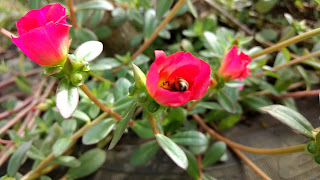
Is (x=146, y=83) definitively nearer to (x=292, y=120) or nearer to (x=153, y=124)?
(x=153, y=124)

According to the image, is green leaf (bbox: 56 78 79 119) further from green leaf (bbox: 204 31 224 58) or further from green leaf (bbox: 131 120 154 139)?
green leaf (bbox: 204 31 224 58)

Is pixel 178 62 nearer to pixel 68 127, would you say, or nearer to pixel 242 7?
pixel 68 127

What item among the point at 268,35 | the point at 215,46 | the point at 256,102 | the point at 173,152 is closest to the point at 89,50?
the point at 173,152

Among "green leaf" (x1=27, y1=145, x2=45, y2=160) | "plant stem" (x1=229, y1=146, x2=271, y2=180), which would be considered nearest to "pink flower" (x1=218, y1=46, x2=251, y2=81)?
"plant stem" (x1=229, y1=146, x2=271, y2=180)

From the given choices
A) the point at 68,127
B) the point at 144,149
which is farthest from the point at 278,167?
the point at 68,127

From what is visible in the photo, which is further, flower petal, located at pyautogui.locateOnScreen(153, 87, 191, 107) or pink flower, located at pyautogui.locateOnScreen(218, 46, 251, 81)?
pink flower, located at pyautogui.locateOnScreen(218, 46, 251, 81)

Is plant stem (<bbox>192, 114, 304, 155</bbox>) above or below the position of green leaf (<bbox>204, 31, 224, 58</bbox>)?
below

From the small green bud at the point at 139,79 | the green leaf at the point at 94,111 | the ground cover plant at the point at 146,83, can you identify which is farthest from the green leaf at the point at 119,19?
the small green bud at the point at 139,79

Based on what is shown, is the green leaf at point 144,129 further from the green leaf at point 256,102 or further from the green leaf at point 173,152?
the green leaf at point 256,102
